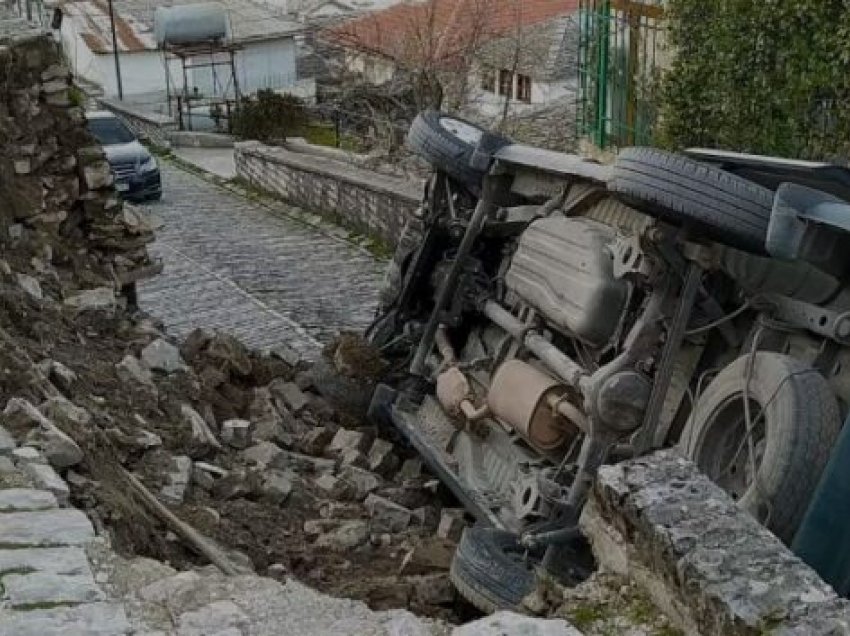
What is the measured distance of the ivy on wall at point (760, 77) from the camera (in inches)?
405

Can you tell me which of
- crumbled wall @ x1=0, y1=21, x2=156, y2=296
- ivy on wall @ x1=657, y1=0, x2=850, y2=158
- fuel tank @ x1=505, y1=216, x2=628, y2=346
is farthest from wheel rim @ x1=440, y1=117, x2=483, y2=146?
ivy on wall @ x1=657, y1=0, x2=850, y2=158

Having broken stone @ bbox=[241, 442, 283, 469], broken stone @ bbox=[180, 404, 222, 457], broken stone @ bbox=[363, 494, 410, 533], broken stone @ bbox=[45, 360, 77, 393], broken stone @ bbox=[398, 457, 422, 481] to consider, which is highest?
broken stone @ bbox=[45, 360, 77, 393]

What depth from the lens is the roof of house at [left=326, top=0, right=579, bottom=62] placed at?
22.9 meters

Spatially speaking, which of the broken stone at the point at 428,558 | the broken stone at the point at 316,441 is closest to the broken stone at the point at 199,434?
the broken stone at the point at 316,441

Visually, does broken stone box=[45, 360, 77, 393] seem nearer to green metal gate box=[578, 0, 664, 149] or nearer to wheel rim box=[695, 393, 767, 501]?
wheel rim box=[695, 393, 767, 501]

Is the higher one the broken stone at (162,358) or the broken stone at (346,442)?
the broken stone at (162,358)

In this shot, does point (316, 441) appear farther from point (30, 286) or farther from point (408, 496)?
point (30, 286)

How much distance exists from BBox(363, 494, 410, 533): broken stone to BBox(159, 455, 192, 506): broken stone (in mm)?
990

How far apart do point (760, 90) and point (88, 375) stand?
636cm

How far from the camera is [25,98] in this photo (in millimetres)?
9172

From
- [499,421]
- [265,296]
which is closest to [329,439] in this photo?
[499,421]

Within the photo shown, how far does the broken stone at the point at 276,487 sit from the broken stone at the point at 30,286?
204 cm

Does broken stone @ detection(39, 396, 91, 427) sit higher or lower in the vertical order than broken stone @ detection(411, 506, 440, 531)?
higher

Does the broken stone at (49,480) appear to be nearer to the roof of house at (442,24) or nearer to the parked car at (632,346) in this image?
the parked car at (632,346)
